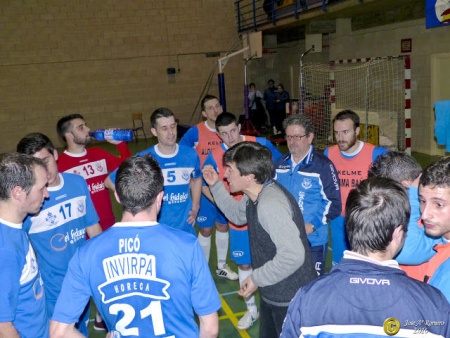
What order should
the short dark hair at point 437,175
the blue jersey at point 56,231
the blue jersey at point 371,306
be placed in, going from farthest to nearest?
the blue jersey at point 56,231 < the short dark hair at point 437,175 < the blue jersey at point 371,306

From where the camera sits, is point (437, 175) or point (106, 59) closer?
point (437, 175)

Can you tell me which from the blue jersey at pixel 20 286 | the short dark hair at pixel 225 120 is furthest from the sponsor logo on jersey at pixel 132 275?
the short dark hair at pixel 225 120

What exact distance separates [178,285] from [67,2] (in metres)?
17.4

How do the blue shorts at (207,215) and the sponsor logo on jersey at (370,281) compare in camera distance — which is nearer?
the sponsor logo on jersey at (370,281)

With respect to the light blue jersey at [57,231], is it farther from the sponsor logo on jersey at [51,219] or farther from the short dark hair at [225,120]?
the short dark hair at [225,120]

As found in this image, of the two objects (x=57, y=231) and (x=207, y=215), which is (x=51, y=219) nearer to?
(x=57, y=231)

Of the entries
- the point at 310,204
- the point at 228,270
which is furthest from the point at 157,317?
the point at 228,270

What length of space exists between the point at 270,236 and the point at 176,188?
2193mm

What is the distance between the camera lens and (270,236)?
9.04ft

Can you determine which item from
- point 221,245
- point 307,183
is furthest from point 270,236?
point 221,245

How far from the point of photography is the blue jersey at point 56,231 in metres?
3.50

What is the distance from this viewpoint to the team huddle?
175 cm

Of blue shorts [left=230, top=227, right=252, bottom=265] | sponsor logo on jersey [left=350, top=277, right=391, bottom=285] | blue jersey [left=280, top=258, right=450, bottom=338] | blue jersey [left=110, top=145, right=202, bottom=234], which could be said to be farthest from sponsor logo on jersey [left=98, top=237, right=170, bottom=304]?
blue shorts [left=230, top=227, right=252, bottom=265]

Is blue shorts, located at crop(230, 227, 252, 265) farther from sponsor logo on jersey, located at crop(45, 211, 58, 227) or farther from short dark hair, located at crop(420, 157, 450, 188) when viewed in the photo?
short dark hair, located at crop(420, 157, 450, 188)
